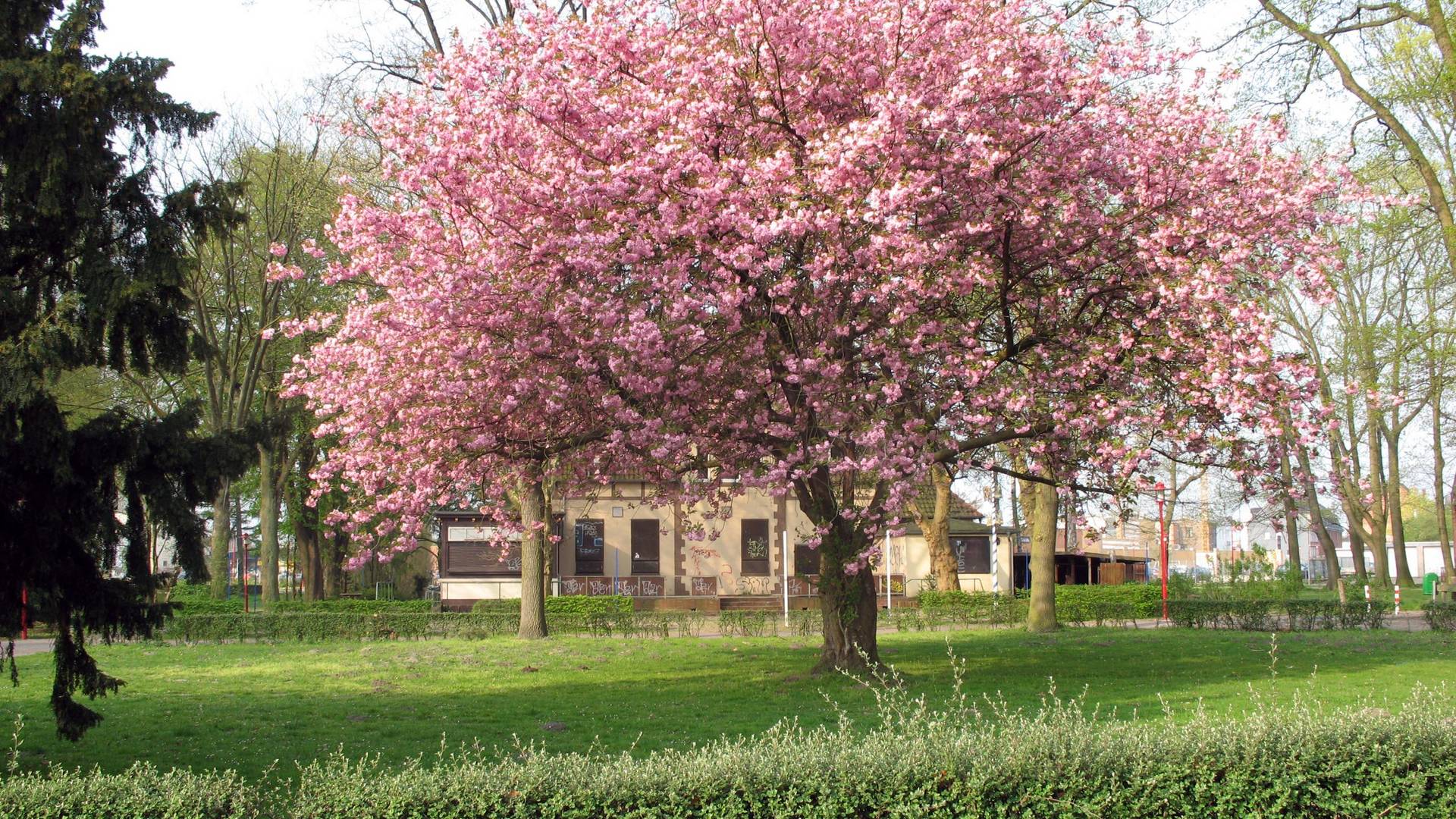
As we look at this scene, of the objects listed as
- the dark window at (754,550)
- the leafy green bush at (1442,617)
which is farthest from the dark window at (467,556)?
the leafy green bush at (1442,617)

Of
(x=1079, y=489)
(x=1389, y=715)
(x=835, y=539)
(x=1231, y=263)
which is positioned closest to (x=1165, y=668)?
(x=1079, y=489)

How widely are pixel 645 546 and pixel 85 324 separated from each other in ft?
95.3

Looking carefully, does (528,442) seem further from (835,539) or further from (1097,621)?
(1097,621)

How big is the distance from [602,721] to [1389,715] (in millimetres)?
7845

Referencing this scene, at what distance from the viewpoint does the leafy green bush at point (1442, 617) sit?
25.1 metres

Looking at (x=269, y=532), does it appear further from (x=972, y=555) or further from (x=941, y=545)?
(x=972, y=555)

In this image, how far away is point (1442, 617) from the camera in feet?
82.9

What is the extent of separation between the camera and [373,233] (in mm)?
12852

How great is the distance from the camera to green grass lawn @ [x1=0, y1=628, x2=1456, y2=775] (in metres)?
11.5

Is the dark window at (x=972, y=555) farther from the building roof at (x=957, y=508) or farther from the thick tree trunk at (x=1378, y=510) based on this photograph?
the thick tree trunk at (x=1378, y=510)

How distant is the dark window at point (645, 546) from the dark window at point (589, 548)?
1.03m

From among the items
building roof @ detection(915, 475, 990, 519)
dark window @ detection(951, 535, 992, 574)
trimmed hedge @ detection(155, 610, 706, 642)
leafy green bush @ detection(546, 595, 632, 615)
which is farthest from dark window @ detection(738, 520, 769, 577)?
trimmed hedge @ detection(155, 610, 706, 642)

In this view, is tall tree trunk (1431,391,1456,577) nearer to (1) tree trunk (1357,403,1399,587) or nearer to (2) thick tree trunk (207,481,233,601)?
(1) tree trunk (1357,403,1399,587)

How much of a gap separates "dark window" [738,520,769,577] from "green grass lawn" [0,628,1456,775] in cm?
1332
